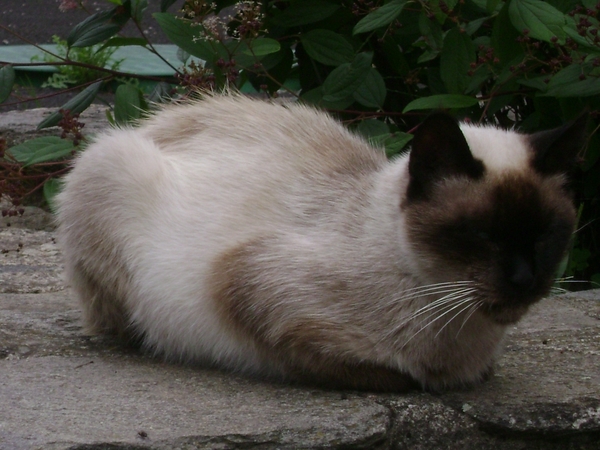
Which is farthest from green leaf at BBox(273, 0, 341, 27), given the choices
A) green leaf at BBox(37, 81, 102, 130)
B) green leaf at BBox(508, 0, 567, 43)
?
green leaf at BBox(37, 81, 102, 130)

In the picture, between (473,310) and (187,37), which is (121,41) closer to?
(187,37)

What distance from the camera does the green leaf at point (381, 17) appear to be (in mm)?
3281

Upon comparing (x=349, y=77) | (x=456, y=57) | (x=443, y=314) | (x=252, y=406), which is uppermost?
(x=456, y=57)

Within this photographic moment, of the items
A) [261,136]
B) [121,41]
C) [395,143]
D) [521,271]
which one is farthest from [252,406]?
[121,41]

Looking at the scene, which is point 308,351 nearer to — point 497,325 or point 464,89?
point 497,325

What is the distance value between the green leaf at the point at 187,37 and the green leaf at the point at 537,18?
118 cm

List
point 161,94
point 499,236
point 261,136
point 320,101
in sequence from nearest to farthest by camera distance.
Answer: point 499,236 < point 261,136 < point 320,101 < point 161,94

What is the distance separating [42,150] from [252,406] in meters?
1.86

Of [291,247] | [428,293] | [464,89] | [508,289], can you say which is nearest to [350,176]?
[291,247]

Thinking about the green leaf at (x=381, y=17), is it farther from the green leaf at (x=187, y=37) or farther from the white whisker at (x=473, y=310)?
the white whisker at (x=473, y=310)

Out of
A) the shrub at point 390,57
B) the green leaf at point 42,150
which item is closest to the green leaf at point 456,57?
A: the shrub at point 390,57

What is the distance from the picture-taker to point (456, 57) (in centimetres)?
344

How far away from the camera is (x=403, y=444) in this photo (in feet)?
7.99

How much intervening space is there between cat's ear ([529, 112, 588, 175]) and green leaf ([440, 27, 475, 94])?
3.36 ft
